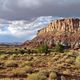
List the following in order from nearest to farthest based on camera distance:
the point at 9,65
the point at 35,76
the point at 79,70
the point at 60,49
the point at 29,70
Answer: the point at 35,76 → the point at 29,70 → the point at 79,70 → the point at 9,65 → the point at 60,49

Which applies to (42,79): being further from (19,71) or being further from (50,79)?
→ (19,71)

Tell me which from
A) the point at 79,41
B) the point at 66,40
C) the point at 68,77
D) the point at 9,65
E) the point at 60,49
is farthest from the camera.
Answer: the point at 66,40

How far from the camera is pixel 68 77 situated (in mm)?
26875

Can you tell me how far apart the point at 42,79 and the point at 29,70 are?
277 inches

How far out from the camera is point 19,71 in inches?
1102

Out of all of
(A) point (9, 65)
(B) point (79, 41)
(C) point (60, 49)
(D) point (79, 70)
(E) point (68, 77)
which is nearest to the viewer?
(E) point (68, 77)

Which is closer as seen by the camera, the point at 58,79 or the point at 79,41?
the point at 58,79

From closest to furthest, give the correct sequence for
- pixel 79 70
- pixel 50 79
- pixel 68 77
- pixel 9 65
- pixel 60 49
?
pixel 50 79, pixel 68 77, pixel 79 70, pixel 9 65, pixel 60 49

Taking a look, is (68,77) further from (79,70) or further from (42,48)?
(42,48)

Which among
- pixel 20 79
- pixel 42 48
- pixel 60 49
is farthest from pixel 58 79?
pixel 60 49

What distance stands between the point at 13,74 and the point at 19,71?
116cm

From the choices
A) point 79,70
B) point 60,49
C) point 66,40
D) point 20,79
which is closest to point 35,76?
point 20,79

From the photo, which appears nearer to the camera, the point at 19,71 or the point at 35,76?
the point at 35,76

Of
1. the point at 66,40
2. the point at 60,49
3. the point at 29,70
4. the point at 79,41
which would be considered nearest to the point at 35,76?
the point at 29,70
